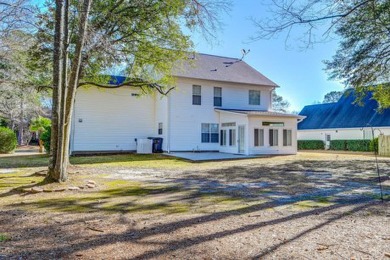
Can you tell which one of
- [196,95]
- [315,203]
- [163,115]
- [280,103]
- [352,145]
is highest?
[280,103]

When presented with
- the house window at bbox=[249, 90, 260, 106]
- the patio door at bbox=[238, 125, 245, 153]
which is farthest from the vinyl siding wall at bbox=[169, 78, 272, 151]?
the patio door at bbox=[238, 125, 245, 153]

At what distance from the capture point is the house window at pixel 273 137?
22.3 meters

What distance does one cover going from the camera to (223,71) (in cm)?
2464

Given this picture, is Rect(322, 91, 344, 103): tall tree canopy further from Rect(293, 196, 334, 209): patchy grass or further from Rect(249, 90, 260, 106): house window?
Rect(293, 196, 334, 209): patchy grass

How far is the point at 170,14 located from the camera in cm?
1237

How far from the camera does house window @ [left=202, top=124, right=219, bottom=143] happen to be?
75.4ft

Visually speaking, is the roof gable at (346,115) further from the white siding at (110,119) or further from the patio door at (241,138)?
the white siding at (110,119)

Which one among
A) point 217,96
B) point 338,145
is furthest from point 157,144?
point 338,145

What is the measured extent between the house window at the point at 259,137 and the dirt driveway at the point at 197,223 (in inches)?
519

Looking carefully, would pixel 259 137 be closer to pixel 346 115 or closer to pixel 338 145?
pixel 338 145

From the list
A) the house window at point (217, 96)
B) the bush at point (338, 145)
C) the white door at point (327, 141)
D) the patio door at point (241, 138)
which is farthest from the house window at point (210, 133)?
the white door at point (327, 141)

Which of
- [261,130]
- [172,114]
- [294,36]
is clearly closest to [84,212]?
[294,36]

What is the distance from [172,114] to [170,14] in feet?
32.4

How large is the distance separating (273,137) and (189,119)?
6.43 metres
